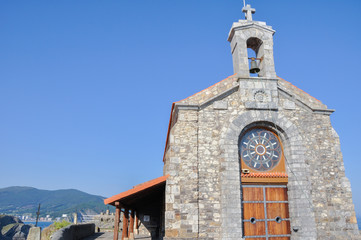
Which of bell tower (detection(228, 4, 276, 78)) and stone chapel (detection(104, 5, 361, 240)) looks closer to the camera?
stone chapel (detection(104, 5, 361, 240))

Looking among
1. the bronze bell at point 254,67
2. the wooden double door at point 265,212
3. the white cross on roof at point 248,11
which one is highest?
the white cross on roof at point 248,11

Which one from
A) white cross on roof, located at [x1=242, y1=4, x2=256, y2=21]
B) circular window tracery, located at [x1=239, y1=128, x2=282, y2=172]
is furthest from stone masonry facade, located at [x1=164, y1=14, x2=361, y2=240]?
white cross on roof, located at [x1=242, y1=4, x2=256, y2=21]

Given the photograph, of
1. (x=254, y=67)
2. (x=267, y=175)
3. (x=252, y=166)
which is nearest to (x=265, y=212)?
(x=267, y=175)

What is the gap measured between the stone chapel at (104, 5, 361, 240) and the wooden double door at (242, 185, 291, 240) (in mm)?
33

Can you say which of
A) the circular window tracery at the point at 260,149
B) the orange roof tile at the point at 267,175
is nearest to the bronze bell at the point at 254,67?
the circular window tracery at the point at 260,149

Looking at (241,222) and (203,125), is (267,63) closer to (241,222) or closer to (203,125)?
(203,125)

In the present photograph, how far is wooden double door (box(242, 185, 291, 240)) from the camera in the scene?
30.6ft

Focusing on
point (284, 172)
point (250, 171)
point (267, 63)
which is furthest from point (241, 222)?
point (267, 63)

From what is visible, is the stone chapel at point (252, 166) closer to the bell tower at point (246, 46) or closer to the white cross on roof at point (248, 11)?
the bell tower at point (246, 46)

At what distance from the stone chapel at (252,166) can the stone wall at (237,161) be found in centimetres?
3

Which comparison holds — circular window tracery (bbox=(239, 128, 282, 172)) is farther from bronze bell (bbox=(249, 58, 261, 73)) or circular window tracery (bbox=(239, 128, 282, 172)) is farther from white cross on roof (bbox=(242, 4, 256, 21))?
white cross on roof (bbox=(242, 4, 256, 21))

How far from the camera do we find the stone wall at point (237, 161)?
29.5 feet

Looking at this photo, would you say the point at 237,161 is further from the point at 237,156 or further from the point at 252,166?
the point at 252,166

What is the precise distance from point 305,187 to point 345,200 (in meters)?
1.75
